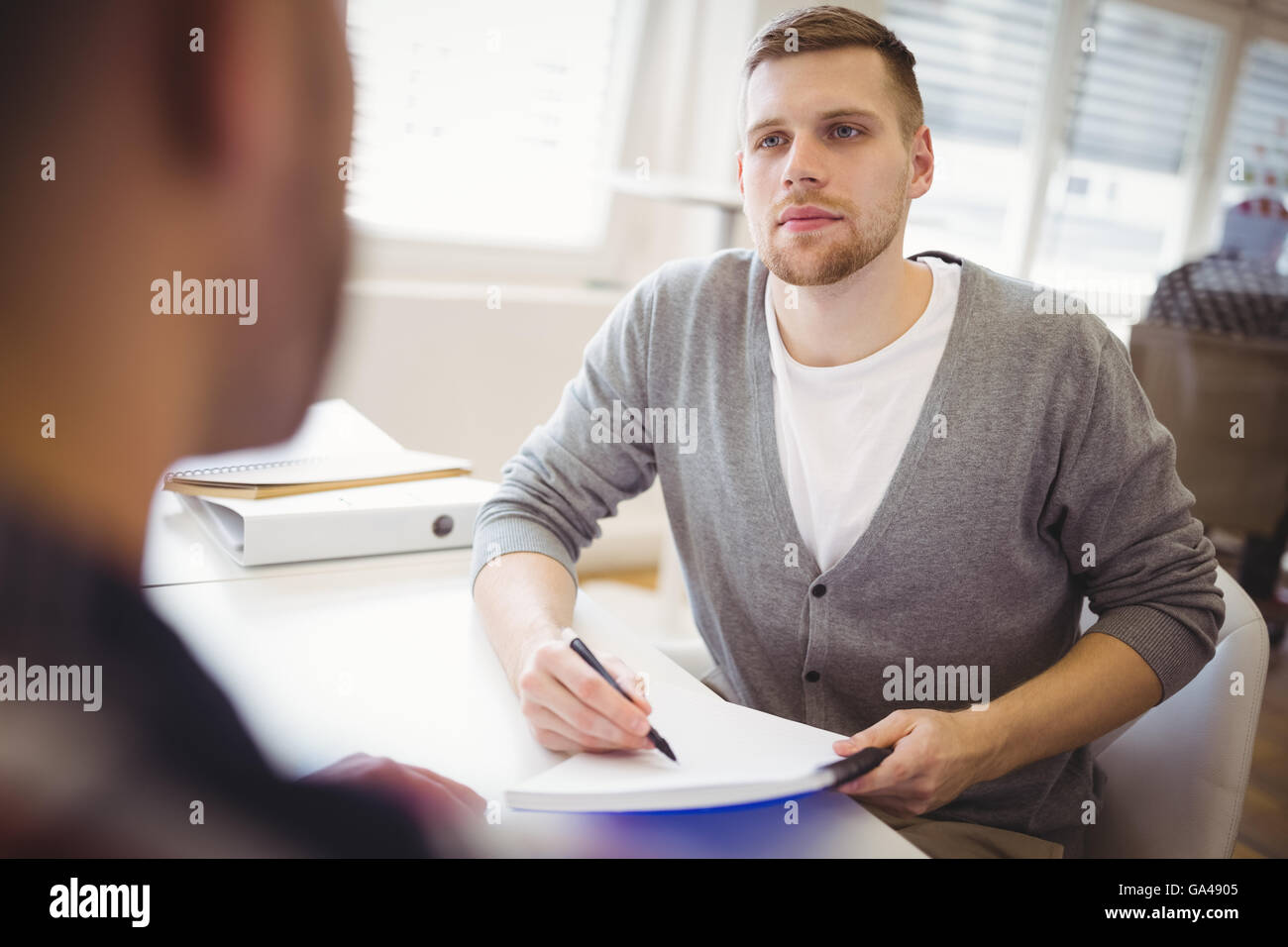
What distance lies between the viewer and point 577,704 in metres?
0.74

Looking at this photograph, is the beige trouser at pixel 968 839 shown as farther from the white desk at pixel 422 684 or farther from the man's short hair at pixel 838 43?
the man's short hair at pixel 838 43

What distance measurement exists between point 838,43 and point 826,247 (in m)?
0.24

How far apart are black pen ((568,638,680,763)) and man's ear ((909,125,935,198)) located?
747 millimetres

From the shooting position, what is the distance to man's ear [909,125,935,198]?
119cm

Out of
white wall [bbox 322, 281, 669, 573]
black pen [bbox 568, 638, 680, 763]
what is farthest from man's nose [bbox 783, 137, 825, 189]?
white wall [bbox 322, 281, 669, 573]

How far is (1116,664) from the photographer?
0.93 m

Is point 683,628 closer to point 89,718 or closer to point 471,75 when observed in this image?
point 471,75

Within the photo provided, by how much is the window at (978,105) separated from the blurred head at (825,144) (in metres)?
2.11

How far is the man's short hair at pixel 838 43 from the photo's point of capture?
109 centimetres

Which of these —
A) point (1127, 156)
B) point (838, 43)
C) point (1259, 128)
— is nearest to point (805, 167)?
point (838, 43)
